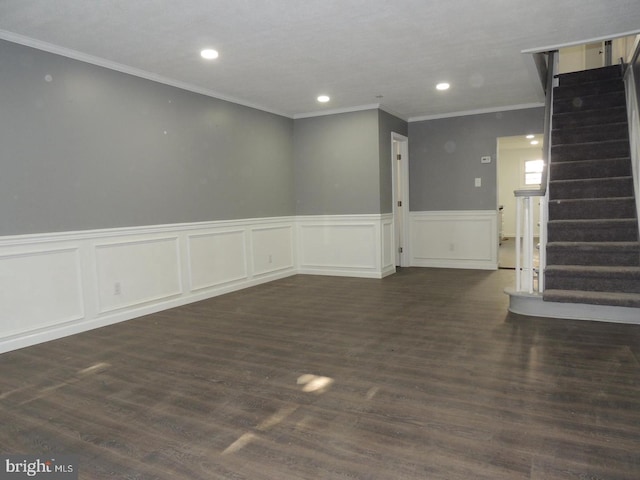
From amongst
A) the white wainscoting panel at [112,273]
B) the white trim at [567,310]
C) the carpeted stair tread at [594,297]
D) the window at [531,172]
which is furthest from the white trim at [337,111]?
the window at [531,172]

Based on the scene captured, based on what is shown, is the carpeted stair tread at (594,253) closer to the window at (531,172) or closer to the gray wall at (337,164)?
the gray wall at (337,164)

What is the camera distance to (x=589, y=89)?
18.0ft

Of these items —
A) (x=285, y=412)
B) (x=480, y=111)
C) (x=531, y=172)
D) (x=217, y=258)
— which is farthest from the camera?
(x=531, y=172)

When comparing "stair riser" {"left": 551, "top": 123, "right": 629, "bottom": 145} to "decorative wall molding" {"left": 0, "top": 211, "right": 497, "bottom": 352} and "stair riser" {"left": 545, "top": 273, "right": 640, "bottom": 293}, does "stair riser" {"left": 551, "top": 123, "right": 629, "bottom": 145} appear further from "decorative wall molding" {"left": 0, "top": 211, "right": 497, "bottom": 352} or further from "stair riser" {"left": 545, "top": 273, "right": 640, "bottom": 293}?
"stair riser" {"left": 545, "top": 273, "right": 640, "bottom": 293}

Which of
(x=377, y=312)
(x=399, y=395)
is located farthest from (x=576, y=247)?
(x=399, y=395)

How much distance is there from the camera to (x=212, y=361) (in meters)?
2.93

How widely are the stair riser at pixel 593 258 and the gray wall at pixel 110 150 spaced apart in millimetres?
3584

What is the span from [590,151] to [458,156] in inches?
79.9

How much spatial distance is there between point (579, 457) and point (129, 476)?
1797 mm

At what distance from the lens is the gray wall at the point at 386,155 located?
19.7 ft

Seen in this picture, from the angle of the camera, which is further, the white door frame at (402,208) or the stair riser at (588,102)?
the white door frame at (402,208)

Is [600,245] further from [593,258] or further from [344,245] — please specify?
[344,245]

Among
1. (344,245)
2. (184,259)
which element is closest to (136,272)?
(184,259)

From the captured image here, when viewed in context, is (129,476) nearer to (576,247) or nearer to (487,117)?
(576,247)
